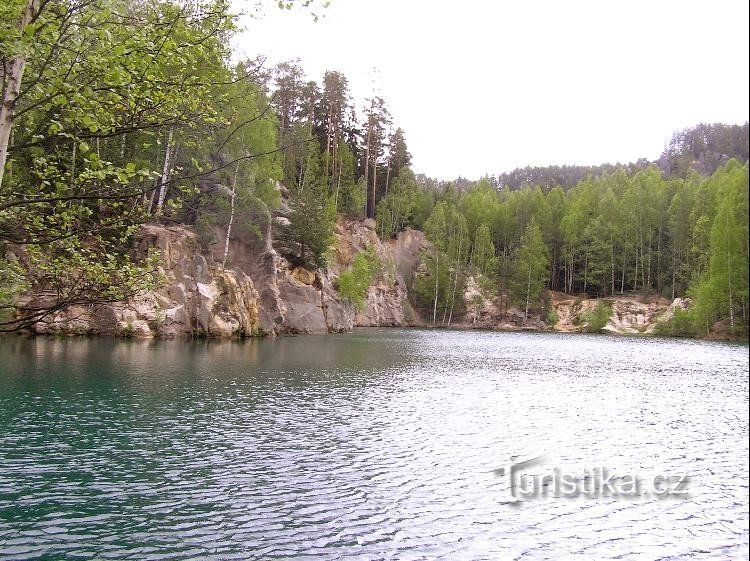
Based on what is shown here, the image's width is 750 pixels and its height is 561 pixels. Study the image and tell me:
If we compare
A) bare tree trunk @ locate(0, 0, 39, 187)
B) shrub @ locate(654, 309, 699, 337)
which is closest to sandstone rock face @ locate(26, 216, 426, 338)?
bare tree trunk @ locate(0, 0, 39, 187)

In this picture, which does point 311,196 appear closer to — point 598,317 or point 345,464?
point 598,317

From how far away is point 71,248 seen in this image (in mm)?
8750

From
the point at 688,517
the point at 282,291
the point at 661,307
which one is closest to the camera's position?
the point at 688,517

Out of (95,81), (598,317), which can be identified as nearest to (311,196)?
(598,317)

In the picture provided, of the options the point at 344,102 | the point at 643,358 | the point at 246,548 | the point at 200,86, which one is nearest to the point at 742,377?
the point at 643,358

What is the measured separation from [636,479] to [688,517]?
7.41 ft

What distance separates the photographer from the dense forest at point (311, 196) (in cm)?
672

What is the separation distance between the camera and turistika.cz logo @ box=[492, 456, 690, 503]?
13562 millimetres

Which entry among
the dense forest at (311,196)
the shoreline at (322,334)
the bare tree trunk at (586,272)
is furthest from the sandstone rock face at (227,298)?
the bare tree trunk at (586,272)

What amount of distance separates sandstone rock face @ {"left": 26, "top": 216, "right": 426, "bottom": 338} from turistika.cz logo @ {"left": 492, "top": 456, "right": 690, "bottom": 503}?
18494 millimetres

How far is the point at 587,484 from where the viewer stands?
560 inches

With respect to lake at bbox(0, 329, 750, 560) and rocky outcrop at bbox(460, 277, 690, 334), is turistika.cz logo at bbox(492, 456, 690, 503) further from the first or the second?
rocky outcrop at bbox(460, 277, 690, 334)

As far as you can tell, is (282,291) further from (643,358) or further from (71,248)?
(71,248)

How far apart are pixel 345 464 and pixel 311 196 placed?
52678 mm
